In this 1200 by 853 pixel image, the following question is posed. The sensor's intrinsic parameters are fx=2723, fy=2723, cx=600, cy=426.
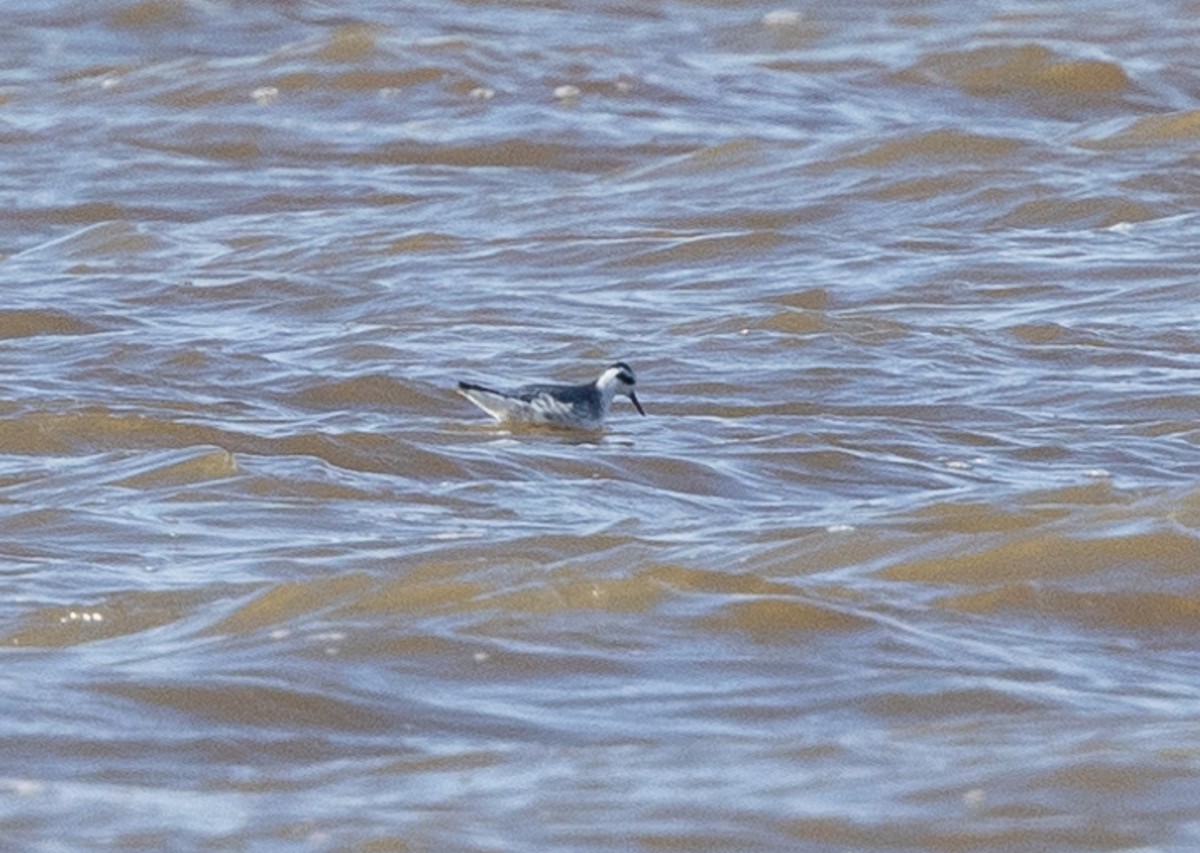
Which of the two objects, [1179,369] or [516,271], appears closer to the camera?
[1179,369]

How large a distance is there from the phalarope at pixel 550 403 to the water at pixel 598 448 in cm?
9

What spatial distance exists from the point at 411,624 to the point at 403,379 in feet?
10.7

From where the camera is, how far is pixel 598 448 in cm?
877

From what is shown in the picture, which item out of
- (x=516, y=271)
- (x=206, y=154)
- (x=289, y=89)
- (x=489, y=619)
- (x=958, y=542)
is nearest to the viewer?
(x=489, y=619)

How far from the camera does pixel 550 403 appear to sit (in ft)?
29.5

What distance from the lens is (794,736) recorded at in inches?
225

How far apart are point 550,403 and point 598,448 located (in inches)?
12.1

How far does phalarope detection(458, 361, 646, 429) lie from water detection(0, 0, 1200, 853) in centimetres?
9

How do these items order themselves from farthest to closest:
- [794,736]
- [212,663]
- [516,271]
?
[516,271], [212,663], [794,736]

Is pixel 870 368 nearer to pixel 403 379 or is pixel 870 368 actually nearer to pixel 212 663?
pixel 403 379

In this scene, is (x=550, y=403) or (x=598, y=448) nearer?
(x=598, y=448)

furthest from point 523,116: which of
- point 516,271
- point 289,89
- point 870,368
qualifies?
point 870,368

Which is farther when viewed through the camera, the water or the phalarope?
the phalarope

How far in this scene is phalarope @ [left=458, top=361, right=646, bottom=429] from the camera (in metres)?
8.91
